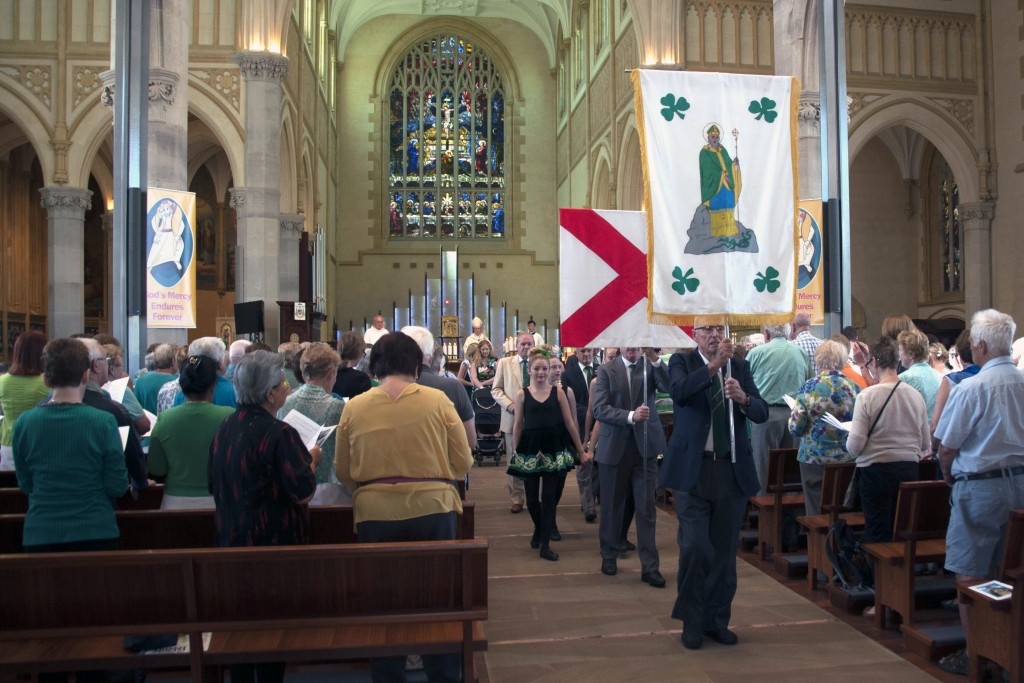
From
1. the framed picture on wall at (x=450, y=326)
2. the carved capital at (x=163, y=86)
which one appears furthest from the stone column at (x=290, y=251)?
the carved capital at (x=163, y=86)

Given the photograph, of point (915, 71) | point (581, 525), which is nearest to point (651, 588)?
point (581, 525)

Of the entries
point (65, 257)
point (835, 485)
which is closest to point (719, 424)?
point (835, 485)

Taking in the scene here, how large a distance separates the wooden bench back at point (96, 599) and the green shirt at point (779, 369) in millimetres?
4711

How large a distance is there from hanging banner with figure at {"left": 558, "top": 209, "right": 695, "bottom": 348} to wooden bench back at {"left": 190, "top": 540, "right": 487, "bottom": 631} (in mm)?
1646

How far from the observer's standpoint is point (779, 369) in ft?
21.7

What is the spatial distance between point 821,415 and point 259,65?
1307 cm

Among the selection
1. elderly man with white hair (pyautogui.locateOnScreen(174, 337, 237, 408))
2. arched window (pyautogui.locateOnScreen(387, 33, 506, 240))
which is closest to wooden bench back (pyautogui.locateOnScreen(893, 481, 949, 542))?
elderly man with white hair (pyautogui.locateOnScreen(174, 337, 237, 408))

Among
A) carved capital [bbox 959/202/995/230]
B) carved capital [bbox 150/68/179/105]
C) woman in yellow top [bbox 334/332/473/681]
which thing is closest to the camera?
woman in yellow top [bbox 334/332/473/681]

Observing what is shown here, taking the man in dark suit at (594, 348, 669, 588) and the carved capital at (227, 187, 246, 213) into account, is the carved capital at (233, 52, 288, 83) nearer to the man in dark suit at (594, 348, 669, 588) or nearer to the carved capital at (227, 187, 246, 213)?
the carved capital at (227, 187, 246, 213)

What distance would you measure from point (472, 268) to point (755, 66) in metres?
13.4

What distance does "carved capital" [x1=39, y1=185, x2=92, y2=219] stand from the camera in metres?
15.4

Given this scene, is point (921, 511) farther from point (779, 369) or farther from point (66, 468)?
point (66, 468)

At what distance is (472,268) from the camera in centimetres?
2866

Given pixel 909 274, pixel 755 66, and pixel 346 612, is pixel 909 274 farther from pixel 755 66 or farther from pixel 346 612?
pixel 346 612
